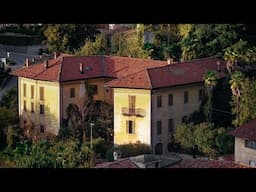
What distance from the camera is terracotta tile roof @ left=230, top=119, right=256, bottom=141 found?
7512 mm

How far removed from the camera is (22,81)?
10.5 metres

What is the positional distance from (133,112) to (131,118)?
8 cm

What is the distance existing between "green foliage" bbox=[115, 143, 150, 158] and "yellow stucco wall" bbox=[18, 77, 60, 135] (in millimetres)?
1115

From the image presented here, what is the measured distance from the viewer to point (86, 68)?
1016cm

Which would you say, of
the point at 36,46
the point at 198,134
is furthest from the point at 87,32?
the point at 198,134

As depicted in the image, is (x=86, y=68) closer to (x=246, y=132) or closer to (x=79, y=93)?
(x=79, y=93)

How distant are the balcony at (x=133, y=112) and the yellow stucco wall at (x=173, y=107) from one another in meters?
0.15

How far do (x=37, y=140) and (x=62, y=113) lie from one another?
2.31ft

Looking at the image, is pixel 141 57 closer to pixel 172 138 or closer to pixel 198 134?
pixel 172 138

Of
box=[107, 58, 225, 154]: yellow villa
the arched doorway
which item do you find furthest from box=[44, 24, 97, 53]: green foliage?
the arched doorway

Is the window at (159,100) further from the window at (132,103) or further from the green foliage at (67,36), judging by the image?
the green foliage at (67,36)

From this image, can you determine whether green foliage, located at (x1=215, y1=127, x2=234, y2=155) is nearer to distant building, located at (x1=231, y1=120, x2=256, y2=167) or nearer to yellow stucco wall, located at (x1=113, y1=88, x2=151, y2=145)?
distant building, located at (x1=231, y1=120, x2=256, y2=167)
